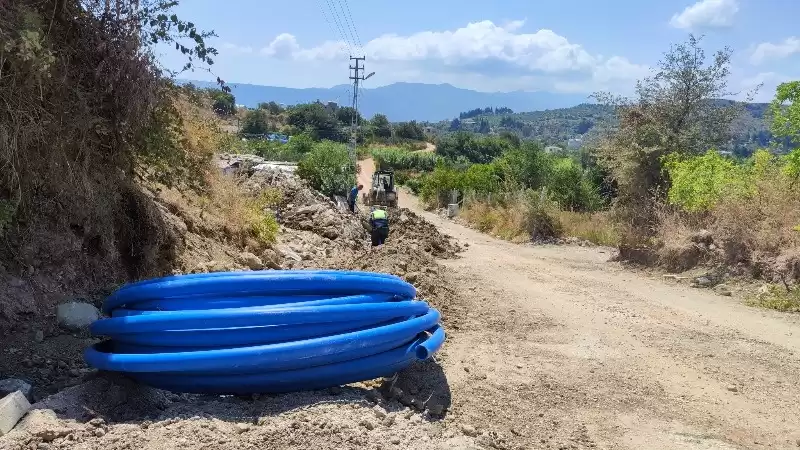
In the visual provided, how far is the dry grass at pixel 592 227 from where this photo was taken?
1933cm

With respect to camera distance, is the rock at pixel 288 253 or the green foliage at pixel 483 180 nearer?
the rock at pixel 288 253

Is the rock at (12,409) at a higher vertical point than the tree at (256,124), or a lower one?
lower

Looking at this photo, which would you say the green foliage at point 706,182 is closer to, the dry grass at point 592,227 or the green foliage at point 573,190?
the dry grass at point 592,227

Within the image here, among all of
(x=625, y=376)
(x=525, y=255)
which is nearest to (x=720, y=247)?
(x=525, y=255)

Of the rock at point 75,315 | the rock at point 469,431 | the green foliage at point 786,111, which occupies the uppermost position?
the green foliage at point 786,111

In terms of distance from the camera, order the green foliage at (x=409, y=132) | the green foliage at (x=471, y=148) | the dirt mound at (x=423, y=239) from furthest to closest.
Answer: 1. the green foliage at (x=409, y=132)
2. the green foliage at (x=471, y=148)
3. the dirt mound at (x=423, y=239)

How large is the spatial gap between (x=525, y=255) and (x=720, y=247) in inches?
197

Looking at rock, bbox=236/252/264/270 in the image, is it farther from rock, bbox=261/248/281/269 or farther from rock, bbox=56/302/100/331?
rock, bbox=56/302/100/331

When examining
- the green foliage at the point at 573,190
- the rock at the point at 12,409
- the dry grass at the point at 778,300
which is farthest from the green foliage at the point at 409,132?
the rock at the point at 12,409

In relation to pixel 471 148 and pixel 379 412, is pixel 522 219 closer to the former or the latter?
pixel 379 412

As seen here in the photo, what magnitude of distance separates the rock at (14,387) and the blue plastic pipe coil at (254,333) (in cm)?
37

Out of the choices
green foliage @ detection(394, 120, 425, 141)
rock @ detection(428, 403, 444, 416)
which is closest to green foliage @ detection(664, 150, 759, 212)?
rock @ detection(428, 403, 444, 416)

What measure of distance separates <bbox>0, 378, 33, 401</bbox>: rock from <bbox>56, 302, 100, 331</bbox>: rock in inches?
37.5

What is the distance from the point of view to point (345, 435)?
3721 millimetres
